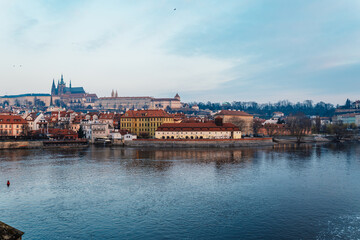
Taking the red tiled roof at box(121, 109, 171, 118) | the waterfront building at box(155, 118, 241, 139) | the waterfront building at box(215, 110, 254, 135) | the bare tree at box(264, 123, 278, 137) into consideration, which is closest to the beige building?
the waterfront building at box(155, 118, 241, 139)

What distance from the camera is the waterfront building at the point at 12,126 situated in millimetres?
70812

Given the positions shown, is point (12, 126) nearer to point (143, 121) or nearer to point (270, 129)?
point (143, 121)

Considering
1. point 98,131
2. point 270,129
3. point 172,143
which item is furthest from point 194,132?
point 270,129

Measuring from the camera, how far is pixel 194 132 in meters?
71.0

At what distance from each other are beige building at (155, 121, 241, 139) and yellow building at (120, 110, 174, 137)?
8959 mm

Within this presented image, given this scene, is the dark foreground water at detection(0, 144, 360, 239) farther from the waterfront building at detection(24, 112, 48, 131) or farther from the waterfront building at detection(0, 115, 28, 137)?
the waterfront building at detection(24, 112, 48, 131)

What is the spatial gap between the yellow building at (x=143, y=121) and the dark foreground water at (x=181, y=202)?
43.8m

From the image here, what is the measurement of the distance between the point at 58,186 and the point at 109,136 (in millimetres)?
49454

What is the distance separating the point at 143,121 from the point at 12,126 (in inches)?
1149

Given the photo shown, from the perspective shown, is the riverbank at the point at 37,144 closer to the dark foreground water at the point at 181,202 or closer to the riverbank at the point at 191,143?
the riverbank at the point at 191,143

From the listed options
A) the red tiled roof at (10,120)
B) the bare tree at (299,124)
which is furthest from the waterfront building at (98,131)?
the bare tree at (299,124)

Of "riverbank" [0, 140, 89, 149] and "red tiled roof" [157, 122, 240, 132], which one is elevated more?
"red tiled roof" [157, 122, 240, 132]

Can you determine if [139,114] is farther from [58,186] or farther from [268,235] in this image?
[268,235]

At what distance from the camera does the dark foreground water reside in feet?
56.5
